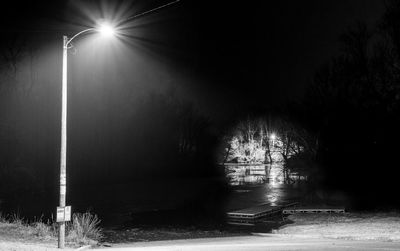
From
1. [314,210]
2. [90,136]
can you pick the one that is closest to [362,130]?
[314,210]

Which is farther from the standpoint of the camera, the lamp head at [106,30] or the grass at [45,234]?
the grass at [45,234]

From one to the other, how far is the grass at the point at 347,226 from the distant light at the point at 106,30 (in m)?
12.4

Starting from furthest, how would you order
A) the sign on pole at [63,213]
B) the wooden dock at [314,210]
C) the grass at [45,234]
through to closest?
the wooden dock at [314,210], the grass at [45,234], the sign on pole at [63,213]

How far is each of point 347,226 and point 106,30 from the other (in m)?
15.1

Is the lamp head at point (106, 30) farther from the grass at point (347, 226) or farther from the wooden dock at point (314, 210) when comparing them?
the wooden dock at point (314, 210)

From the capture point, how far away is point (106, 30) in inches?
556

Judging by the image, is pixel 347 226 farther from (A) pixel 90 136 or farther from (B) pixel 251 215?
(A) pixel 90 136

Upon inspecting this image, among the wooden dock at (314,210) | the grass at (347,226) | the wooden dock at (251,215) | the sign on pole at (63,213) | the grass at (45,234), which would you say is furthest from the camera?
the wooden dock at (314,210)

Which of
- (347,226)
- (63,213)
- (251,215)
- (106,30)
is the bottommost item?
(347,226)

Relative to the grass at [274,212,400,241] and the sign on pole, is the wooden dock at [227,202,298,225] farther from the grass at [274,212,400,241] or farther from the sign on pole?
the sign on pole

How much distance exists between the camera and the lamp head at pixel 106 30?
14109mm

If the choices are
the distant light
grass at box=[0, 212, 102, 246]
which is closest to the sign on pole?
grass at box=[0, 212, 102, 246]

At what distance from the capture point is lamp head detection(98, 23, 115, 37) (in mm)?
14109

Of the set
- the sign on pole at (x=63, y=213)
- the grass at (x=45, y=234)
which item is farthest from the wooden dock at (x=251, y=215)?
the sign on pole at (x=63, y=213)
